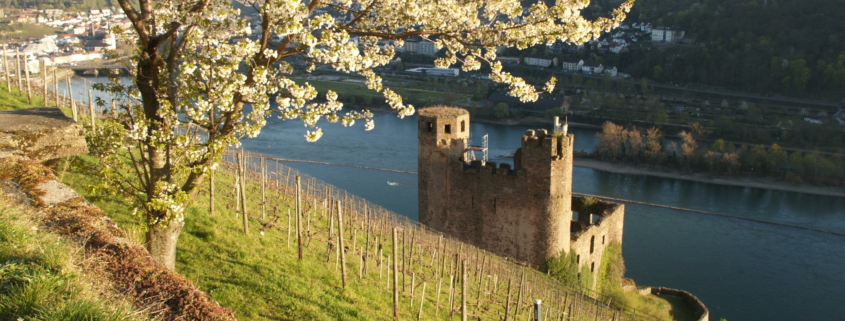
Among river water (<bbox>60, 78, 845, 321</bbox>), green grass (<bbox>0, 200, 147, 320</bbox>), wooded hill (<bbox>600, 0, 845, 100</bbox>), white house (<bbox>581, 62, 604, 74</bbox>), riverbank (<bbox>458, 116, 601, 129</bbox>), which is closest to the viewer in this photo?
green grass (<bbox>0, 200, 147, 320</bbox>)

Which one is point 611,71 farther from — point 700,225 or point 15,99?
point 15,99

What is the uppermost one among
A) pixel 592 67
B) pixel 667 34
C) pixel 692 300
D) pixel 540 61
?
pixel 667 34

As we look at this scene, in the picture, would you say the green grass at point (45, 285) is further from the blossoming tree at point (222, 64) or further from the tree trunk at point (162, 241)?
the tree trunk at point (162, 241)

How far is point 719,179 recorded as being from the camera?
43531mm

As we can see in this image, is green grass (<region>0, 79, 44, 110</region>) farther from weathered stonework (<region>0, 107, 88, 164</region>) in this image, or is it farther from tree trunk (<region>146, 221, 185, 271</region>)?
tree trunk (<region>146, 221, 185, 271</region>)

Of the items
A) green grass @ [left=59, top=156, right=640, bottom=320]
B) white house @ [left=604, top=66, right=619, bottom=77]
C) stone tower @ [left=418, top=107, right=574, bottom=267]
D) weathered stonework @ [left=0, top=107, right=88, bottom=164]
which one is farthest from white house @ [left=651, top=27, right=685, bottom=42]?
weathered stonework @ [left=0, top=107, right=88, bottom=164]

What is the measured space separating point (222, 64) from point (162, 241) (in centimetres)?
177

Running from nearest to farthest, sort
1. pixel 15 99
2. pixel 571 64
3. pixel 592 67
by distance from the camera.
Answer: pixel 15 99
pixel 592 67
pixel 571 64

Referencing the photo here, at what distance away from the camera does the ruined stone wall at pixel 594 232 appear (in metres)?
18.7

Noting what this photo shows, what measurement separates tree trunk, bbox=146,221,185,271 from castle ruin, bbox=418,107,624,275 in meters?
11.3

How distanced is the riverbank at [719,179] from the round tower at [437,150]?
28433 mm

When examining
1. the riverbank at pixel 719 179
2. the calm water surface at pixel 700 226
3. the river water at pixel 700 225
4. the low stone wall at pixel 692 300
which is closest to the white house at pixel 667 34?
the river water at pixel 700 225

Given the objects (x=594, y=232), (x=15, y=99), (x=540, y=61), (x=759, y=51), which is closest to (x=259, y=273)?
(x=15, y=99)

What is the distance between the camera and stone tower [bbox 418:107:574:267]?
16859 millimetres
